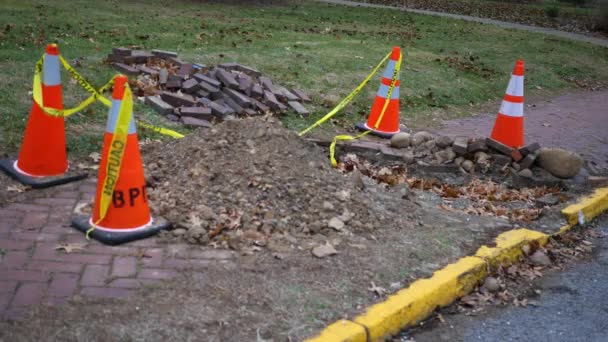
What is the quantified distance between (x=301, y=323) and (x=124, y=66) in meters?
5.69

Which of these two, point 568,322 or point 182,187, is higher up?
point 182,187

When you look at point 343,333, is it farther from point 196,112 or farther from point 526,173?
point 196,112

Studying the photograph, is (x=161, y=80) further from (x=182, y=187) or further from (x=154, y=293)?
→ (x=154, y=293)

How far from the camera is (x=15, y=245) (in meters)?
4.26

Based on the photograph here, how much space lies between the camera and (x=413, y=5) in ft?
87.1

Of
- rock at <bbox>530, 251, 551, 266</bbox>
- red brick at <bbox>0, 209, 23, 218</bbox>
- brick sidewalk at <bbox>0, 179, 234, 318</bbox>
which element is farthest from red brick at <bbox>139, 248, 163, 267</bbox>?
rock at <bbox>530, 251, 551, 266</bbox>

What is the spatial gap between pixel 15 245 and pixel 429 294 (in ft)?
8.25

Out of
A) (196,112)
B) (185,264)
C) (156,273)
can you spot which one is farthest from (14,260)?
(196,112)

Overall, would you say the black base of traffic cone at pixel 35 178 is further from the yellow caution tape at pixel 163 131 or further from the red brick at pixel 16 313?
the red brick at pixel 16 313

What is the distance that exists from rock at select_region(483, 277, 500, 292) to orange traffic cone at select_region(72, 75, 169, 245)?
2174 mm

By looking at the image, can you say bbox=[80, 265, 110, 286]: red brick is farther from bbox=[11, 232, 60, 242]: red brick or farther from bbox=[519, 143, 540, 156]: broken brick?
bbox=[519, 143, 540, 156]: broken brick

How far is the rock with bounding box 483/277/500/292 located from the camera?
14.8 feet

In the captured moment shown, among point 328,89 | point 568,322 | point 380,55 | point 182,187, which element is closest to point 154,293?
point 182,187

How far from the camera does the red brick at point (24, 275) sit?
3846 mm
